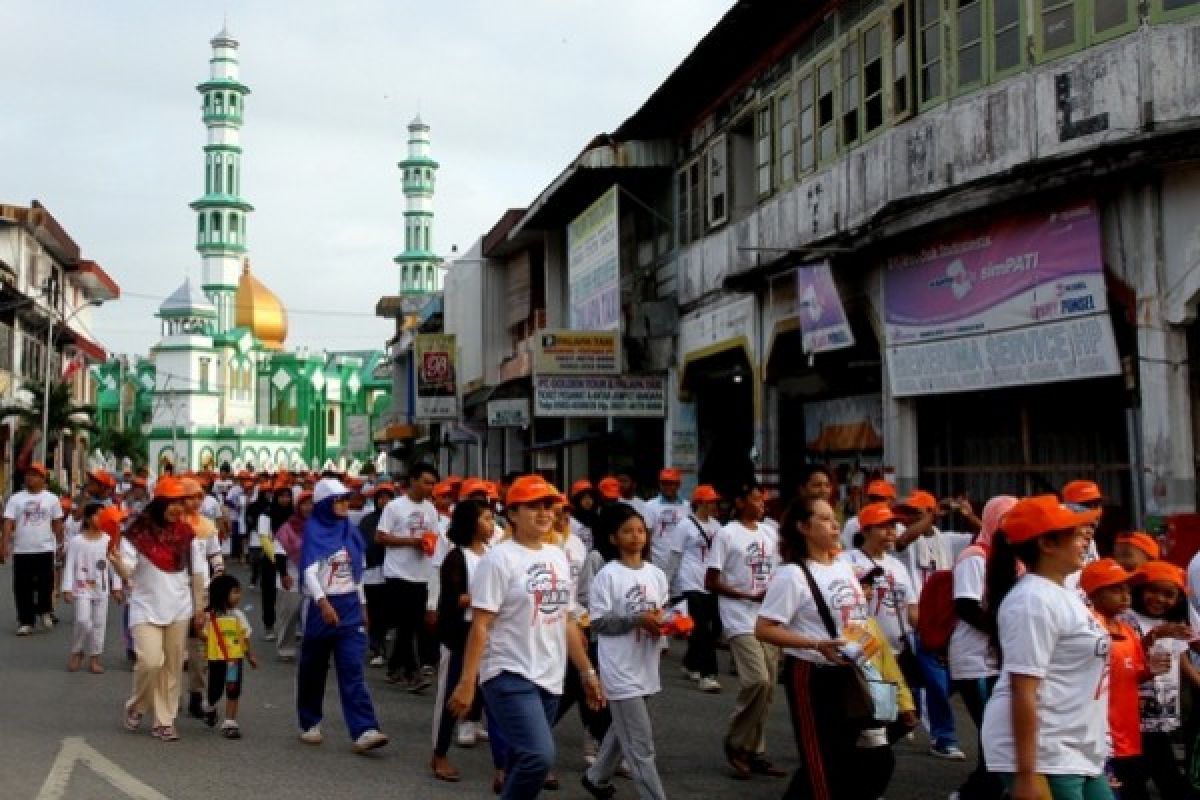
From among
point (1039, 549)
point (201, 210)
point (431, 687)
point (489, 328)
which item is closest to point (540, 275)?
point (489, 328)

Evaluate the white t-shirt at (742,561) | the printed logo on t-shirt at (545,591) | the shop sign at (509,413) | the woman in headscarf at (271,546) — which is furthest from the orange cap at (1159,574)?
the shop sign at (509,413)

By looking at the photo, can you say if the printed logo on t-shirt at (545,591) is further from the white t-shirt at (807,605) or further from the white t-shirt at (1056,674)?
the white t-shirt at (1056,674)

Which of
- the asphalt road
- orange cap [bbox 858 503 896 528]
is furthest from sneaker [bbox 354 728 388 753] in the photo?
orange cap [bbox 858 503 896 528]

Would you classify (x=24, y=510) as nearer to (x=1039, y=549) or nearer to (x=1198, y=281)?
(x=1198, y=281)

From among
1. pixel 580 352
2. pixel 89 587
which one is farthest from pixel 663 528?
pixel 580 352

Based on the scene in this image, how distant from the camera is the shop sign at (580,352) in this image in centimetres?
2284

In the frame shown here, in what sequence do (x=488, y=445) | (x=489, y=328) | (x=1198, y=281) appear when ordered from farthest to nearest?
(x=488, y=445)
(x=489, y=328)
(x=1198, y=281)

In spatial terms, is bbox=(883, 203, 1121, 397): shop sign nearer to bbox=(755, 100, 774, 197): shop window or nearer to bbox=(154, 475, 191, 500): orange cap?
bbox=(755, 100, 774, 197): shop window

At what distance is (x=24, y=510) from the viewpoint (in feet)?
51.1

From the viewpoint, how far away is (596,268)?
23219mm

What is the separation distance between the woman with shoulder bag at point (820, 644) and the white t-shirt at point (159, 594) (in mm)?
5191

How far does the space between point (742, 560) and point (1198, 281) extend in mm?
4566

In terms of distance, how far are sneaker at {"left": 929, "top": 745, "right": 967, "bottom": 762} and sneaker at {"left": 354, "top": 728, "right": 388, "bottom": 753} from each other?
11.0 feet

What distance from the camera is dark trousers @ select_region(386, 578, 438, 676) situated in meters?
11.8
